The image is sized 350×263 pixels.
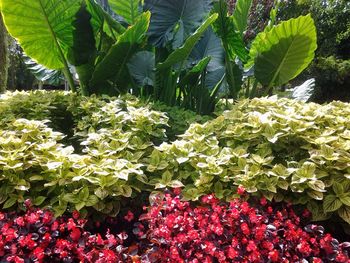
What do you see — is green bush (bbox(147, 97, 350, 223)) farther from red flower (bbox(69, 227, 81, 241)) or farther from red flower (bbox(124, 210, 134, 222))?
red flower (bbox(69, 227, 81, 241))

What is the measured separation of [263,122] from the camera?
1943mm

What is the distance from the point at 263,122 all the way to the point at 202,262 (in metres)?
0.83

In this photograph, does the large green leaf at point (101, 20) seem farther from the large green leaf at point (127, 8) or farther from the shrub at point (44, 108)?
the shrub at point (44, 108)

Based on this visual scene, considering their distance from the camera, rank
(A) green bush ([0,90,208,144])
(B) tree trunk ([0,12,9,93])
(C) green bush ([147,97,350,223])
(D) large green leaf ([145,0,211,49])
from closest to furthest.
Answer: (C) green bush ([147,97,350,223])
(A) green bush ([0,90,208,144])
(D) large green leaf ([145,0,211,49])
(B) tree trunk ([0,12,9,93])

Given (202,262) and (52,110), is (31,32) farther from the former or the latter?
(202,262)

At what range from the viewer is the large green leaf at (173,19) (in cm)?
376

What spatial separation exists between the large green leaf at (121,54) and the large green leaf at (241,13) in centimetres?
125

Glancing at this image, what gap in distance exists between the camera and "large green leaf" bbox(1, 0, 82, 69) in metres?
3.17

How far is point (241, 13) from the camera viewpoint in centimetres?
407

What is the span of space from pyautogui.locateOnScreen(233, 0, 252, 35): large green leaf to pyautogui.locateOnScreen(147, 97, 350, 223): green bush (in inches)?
82.3

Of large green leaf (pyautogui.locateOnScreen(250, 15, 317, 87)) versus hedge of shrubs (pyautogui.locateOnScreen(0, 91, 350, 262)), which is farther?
large green leaf (pyautogui.locateOnScreen(250, 15, 317, 87))

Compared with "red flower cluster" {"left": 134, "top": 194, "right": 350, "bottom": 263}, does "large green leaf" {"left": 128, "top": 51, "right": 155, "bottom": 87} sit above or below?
above

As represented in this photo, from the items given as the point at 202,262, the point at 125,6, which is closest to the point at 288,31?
the point at 125,6

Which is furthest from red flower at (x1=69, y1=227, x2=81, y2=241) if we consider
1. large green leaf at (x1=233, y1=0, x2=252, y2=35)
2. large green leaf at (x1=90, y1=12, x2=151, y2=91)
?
large green leaf at (x1=233, y1=0, x2=252, y2=35)
